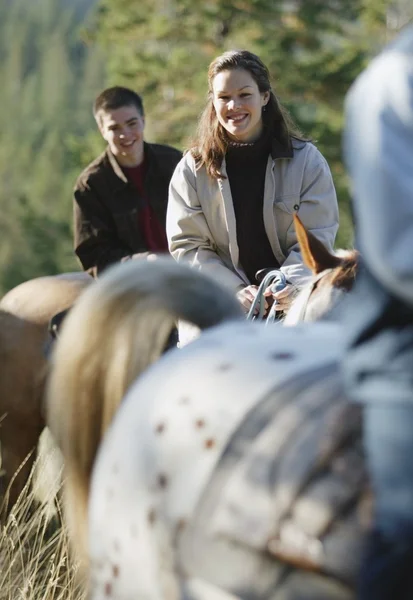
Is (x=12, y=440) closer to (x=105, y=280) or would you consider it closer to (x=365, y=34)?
(x=105, y=280)

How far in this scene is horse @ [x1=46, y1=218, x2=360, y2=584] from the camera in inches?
108

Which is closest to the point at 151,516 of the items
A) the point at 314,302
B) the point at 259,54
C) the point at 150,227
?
the point at 314,302

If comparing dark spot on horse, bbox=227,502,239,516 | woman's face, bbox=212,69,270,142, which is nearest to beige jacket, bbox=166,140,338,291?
woman's face, bbox=212,69,270,142

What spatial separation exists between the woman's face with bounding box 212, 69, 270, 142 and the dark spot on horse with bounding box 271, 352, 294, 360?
8.56 feet

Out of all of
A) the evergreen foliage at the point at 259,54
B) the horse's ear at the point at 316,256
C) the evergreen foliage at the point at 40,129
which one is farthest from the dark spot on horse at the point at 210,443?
the evergreen foliage at the point at 40,129

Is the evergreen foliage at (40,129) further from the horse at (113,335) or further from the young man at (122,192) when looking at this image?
the horse at (113,335)

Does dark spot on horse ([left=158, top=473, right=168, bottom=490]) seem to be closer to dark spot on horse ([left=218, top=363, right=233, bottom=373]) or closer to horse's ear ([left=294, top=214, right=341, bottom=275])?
dark spot on horse ([left=218, top=363, right=233, bottom=373])

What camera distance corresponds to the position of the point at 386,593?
2.03m

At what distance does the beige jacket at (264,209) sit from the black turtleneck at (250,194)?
0.04 metres

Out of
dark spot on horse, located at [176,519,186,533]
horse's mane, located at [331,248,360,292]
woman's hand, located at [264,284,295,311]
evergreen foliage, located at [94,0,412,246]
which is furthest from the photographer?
evergreen foliage, located at [94,0,412,246]

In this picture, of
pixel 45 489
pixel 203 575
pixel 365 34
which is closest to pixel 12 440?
pixel 45 489

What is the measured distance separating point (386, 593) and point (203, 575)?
1.35 feet

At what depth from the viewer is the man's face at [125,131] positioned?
6.72m

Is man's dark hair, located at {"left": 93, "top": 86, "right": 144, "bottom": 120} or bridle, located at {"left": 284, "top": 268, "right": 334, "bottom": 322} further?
man's dark hair, located at {"left": 93, "top": 86, "right": 144, "bottom": 120}
